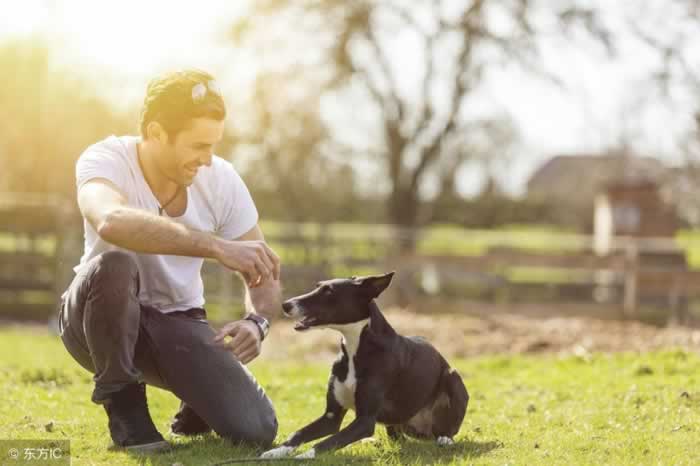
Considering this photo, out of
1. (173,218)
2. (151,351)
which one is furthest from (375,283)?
(151,351)

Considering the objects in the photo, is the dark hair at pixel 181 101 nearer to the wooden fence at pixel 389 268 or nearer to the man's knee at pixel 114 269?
the man's knee at pixel 114 269

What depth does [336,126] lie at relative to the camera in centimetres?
2317

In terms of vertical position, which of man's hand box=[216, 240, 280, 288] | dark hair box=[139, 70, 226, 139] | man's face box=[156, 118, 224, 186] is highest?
dark hair box=[139, 70, 226, 139]

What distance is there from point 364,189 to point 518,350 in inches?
550

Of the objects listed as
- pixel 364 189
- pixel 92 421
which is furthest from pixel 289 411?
pixel 364 189

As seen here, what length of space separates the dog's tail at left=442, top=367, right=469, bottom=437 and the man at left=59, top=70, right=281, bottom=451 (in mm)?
967

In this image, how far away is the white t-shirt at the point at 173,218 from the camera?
→ 16.8 ft

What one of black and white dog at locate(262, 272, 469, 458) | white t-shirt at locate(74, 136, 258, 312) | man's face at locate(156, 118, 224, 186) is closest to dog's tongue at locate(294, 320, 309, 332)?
black and white dog at locate(262, 272, 469, 458)

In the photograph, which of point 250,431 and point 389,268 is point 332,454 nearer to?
point 250,431

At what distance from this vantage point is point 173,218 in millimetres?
5219

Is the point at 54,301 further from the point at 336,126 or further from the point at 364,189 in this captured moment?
the point at 364,189

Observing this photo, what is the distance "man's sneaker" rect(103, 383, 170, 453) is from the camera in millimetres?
5055

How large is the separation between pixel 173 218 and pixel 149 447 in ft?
3.89

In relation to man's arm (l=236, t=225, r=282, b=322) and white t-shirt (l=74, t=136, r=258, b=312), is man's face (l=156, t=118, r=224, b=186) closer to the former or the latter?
white t-shirt (l=74, t=136, r=258, b=312)
